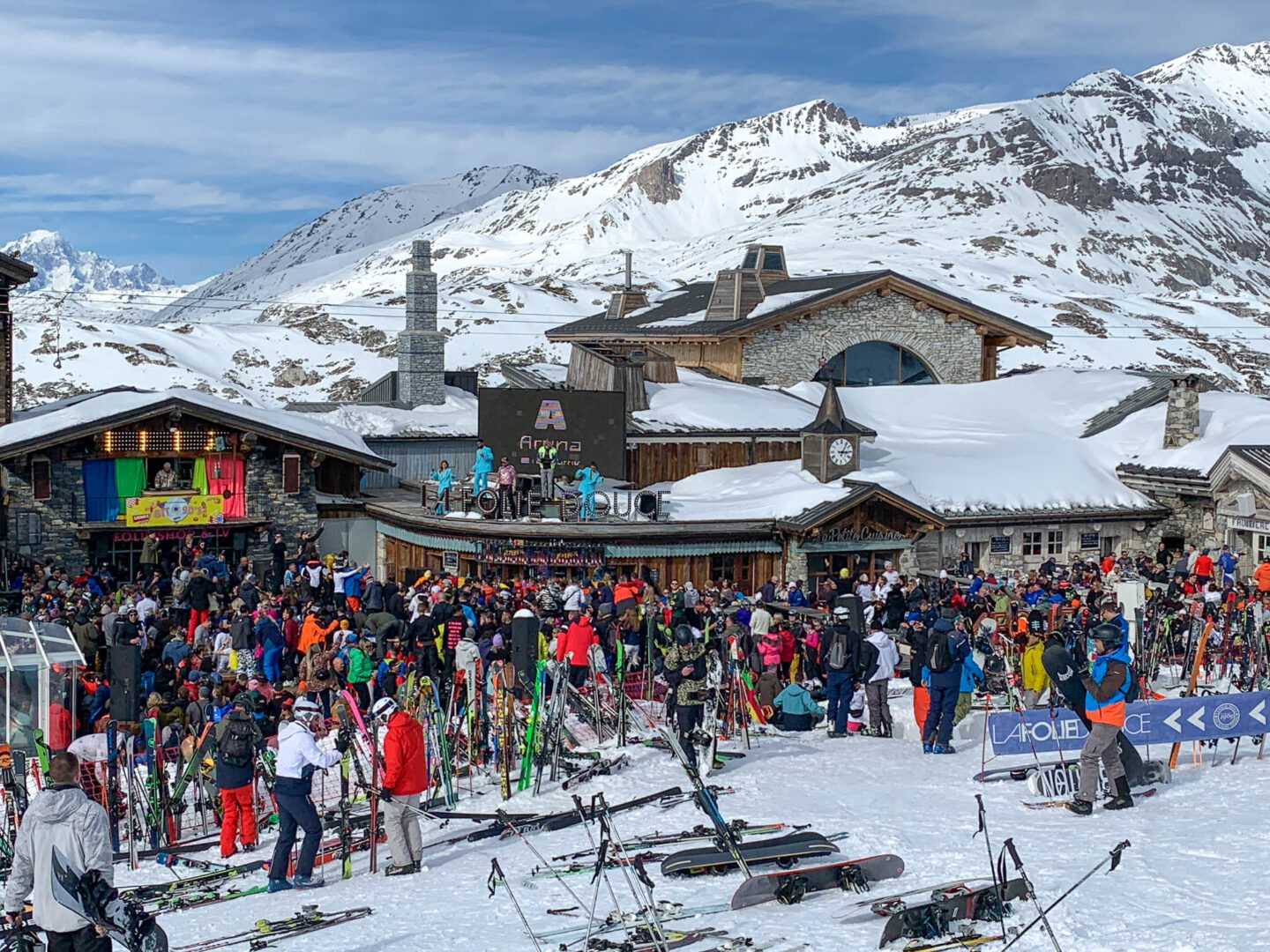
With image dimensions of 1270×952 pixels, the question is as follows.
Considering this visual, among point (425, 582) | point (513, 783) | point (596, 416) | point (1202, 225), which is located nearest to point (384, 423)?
point (596, 416)

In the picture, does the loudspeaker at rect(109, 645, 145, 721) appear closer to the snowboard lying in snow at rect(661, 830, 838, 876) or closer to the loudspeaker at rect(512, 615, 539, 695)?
the loudspeaker at rect(512, 615, 539, 695)

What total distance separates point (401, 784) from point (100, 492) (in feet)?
63.7

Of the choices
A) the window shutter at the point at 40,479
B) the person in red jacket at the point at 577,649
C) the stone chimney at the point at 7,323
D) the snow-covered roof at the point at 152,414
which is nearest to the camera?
the person in red jacket at the point at 577,649

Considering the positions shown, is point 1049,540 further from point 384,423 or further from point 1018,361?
point 1018,361

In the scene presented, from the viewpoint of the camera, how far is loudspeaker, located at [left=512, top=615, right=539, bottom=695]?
50.1 ft

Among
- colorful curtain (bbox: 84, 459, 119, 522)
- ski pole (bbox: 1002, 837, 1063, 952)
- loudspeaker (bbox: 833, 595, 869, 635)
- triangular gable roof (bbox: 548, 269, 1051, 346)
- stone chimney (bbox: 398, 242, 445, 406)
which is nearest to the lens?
ski pole (bbox: 1002, 837, 1063, 952)

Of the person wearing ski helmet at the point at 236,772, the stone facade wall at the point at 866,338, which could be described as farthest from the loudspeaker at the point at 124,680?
the stone facade wall at the point at 866,338

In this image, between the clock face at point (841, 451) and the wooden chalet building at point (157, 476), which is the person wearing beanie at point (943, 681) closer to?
the clock face at point (841, 451)

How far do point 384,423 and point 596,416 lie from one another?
9.14 metres

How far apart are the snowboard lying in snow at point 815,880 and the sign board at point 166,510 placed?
2120 centimetres

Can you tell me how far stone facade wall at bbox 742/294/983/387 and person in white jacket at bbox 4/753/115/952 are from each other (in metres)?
31.3

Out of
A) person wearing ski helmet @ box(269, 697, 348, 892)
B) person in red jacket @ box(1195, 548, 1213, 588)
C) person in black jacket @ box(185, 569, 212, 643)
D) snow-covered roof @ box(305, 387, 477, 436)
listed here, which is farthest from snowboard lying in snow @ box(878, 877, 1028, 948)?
snow-covered roof @ box(305, 387, 477, 436)

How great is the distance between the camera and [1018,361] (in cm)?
9256

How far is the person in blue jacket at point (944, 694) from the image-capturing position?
14078mm
